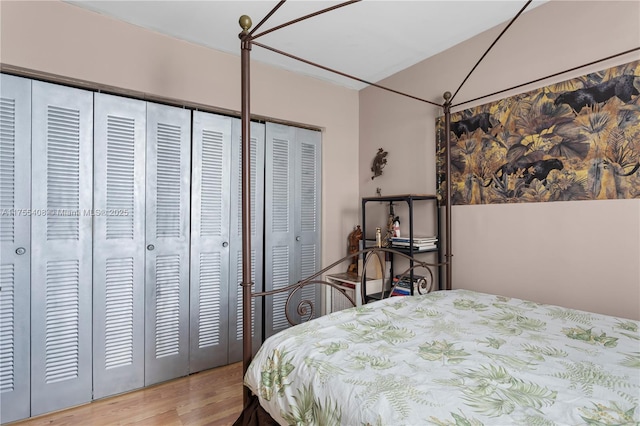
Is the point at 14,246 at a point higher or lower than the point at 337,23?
lower

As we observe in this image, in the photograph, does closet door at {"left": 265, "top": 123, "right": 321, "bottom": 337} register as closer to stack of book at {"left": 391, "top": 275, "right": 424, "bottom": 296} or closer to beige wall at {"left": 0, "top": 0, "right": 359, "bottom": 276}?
beige wall at {"left": 0, "top": 0, "right": 359, "bottom": 276}

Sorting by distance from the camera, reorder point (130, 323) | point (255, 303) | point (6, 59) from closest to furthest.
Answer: point (6, 59) → point (130, 323) → point (255, 303)

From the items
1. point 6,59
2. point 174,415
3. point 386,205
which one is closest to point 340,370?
point 174,415

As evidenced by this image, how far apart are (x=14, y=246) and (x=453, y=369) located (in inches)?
95.0

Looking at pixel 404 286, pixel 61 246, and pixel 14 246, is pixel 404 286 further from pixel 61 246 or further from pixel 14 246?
pixel 14 246

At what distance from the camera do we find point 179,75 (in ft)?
8.45

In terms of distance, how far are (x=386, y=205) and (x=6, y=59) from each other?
283cm

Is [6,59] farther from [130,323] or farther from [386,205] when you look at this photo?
[386,205]

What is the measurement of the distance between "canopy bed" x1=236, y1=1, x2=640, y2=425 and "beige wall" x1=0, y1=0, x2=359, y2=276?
1.18 m

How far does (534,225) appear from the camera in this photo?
2.16 m

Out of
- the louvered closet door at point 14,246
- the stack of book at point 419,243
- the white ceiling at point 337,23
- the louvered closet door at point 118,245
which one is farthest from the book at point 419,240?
the louvered closet door at point 14,246

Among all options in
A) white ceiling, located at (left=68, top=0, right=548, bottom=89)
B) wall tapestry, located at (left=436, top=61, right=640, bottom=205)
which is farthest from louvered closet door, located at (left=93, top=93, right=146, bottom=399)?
wall tapestry, located at (left=436, top=61, right=640, bottom=205)

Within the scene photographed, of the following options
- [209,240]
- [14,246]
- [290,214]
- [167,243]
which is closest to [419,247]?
[290,214]

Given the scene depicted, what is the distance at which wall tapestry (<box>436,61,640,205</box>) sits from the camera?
1821 mm
